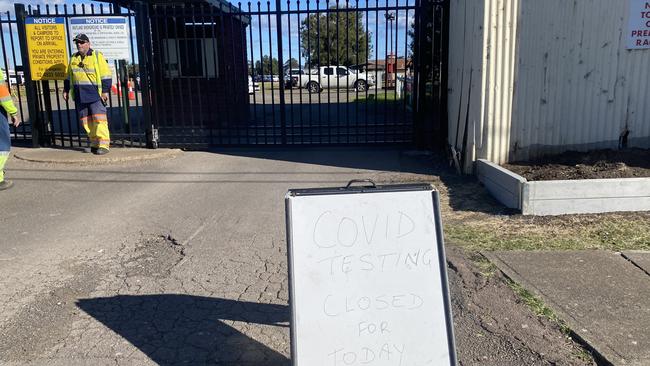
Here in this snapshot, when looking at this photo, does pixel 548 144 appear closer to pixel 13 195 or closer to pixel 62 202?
pixel 62 202

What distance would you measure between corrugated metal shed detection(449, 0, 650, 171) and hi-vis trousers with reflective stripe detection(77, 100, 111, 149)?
20.9ft

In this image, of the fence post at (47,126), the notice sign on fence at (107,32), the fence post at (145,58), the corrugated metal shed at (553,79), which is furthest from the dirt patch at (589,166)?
the fence post at (47,126)

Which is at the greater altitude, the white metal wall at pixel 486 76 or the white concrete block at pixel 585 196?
the white metal wall at pixel 486 76

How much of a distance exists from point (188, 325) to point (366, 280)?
152cm

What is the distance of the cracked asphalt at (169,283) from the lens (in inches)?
131

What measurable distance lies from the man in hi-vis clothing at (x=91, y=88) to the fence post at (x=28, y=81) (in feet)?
3.69

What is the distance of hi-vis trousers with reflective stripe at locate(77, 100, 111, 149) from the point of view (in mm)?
9484

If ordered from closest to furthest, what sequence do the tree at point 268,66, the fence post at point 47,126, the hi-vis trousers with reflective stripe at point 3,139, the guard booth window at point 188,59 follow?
the hi-vis trousers with reflective stripe at point 3,139 < the tree at point 268,66 < the fence post at point 47,126 < the guard booth window at point 188,59

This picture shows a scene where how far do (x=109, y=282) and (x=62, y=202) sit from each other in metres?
3.07

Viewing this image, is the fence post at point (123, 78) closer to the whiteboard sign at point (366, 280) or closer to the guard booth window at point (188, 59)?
the guard booth window at point (188, 59)

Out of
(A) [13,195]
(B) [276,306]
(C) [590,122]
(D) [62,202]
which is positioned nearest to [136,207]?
(D) [62,202]

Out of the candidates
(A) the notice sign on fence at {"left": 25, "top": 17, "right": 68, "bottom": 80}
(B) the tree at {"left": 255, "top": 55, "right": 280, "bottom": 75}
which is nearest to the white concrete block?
(B) the tree at {"left": 255, "top": 55, "right": 280, "bottom": 75}

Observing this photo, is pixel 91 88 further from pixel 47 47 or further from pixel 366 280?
pixel 366 280

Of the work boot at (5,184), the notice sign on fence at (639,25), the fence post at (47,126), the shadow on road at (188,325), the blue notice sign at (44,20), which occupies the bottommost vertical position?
the shadow on road at (188,325)
